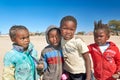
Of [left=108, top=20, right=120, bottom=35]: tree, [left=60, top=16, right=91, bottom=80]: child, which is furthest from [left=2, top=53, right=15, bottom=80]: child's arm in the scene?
[left=108, top=20, right=120, bottom=35]: tree

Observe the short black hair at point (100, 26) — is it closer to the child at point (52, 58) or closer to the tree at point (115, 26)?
the child at point (52, 58)

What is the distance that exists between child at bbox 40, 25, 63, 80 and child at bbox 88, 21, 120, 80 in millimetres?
744

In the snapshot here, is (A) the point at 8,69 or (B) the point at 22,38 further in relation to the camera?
(B) the point at 22,38

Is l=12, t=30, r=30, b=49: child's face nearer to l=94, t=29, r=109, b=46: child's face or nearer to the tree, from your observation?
l=94, t=29, r=109, b=46: child's face


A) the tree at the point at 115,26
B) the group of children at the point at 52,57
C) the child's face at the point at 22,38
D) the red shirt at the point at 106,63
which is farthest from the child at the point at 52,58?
the tree at the point at 115,26

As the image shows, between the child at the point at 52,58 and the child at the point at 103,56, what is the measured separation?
744mm

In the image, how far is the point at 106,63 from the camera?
5582 mm

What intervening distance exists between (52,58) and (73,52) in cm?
33

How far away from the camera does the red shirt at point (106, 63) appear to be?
18.3ft

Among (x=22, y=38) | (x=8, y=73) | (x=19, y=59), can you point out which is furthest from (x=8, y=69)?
(x=22, y=38)

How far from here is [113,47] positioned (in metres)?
5.69

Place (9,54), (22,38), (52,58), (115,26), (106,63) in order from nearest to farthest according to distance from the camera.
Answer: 1. (9,54)
2. (22,38)
3. (52,58)
4. (106,63)
5. (115,26)

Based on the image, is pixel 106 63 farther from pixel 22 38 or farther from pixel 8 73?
pixel 8 73

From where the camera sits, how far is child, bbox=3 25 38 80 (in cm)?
491
